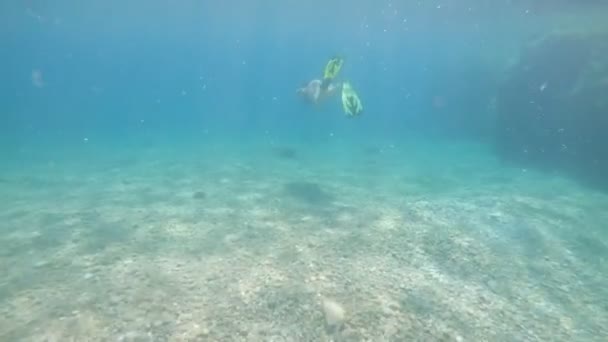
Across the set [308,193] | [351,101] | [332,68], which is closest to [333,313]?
[351,101]

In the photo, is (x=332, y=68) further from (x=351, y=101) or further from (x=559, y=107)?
(x=559, y=107)

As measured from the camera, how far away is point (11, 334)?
17.5ft

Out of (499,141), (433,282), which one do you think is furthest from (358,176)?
(499,141)

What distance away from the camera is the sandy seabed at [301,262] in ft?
18.7

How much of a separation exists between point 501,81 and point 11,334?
2672cm

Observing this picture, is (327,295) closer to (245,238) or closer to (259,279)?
(259,279)

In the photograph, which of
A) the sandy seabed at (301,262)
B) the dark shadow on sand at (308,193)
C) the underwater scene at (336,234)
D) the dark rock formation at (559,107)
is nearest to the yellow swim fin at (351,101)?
the underwater scene at (336,234)

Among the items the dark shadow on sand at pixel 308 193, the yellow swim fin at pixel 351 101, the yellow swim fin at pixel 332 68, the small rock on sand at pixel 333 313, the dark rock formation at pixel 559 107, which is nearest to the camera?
the small rock on sand at pixel 333 313

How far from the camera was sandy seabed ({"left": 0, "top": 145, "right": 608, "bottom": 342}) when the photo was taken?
5691 mm

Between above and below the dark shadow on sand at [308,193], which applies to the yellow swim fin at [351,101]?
above

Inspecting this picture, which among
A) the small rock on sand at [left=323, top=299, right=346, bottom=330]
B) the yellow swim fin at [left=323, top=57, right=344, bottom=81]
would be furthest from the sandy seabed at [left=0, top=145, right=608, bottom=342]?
the yellow swim fin at [left=323, top=57, right=344, bottom=81]

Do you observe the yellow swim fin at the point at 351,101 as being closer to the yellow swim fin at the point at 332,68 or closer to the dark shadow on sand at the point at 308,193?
the yellow swim fin at the point at 332,68

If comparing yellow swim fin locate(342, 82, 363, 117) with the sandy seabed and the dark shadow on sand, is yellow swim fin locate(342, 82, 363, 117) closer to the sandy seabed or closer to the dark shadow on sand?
the sandy seabed

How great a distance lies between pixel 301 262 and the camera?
7.50 m
